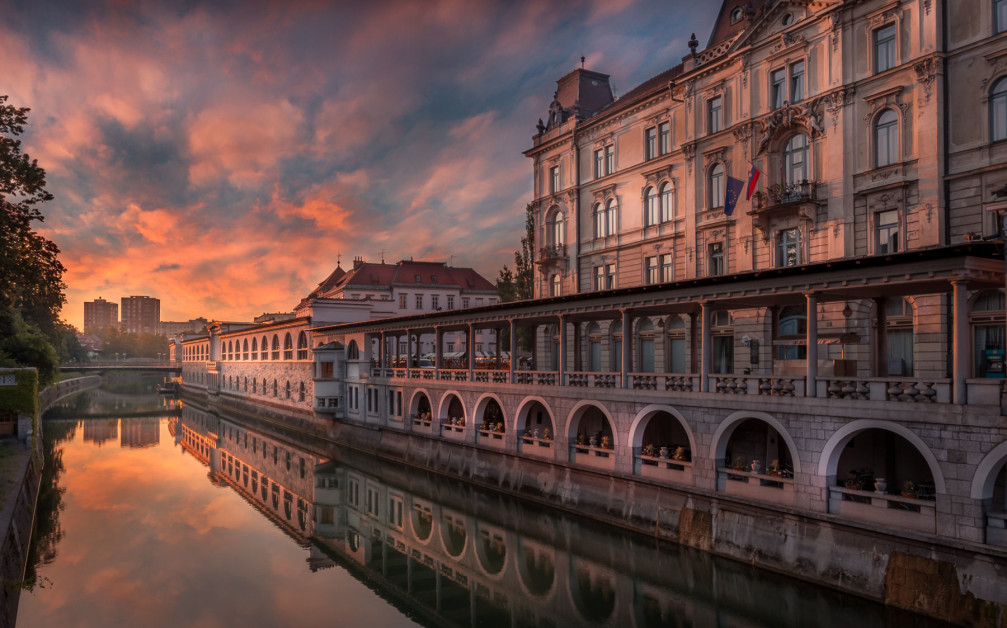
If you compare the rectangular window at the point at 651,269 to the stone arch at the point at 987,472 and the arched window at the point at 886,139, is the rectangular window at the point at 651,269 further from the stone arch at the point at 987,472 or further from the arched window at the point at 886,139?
the stone arch at the point at 987,472

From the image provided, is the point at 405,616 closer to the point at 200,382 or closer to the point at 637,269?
the point at 637,269

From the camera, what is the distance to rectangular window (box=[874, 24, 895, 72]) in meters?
24.7

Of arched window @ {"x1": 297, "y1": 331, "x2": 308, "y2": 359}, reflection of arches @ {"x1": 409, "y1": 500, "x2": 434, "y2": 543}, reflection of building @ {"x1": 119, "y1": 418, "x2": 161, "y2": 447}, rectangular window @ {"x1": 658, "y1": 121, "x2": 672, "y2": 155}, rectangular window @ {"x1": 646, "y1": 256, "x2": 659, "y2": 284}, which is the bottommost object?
reflection of building @ {"x1": 119, "y1": 418, "x2": 161, "y2": 447}

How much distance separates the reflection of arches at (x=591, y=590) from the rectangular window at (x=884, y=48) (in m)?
21.0

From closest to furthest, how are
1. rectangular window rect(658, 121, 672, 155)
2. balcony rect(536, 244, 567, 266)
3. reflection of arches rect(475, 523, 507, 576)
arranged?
reflection of arches rect(475, 523, 507, 576)
rectangular window rect(658, 121, 672, 155)
balcony rect(536, 244, 567, 266)

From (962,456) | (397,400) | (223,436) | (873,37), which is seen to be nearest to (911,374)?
(962,456)

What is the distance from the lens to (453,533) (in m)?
25.3

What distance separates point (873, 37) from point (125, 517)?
35663 millimetres

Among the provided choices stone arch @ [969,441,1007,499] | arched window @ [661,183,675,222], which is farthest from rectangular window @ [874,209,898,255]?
stone arch @ [969,441,1007,499]

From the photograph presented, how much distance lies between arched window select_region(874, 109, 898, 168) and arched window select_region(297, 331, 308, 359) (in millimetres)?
42584

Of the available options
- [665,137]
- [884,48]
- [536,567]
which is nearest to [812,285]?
[536,567]

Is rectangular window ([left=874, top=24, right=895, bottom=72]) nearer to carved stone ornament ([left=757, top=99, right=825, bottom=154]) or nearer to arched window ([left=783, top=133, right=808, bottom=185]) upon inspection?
carved stone ornament ([left=757, top=99, right=825, bottom=154])

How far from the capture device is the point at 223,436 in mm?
54719

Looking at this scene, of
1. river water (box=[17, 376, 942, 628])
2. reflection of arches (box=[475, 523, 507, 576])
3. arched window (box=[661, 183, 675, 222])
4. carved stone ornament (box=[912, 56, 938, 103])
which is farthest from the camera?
arched window (box=[661, 183, 675, 222])
